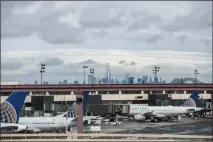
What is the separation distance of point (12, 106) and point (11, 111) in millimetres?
855

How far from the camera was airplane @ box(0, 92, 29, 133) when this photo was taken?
5697 centimetres

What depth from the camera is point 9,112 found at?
5769 cm

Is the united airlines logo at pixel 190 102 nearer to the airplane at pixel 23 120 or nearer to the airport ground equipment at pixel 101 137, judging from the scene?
the airplane at pixel 23 120

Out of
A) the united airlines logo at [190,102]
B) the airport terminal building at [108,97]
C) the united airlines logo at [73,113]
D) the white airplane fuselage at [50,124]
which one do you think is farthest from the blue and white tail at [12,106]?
the united airlines logo at [190,102]

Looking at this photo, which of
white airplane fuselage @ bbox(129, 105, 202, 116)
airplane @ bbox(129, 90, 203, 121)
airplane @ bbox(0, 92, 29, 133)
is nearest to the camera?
airplane @ bbox(0, 92, 29, 133)

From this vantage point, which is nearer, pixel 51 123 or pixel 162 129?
pixel 51 123

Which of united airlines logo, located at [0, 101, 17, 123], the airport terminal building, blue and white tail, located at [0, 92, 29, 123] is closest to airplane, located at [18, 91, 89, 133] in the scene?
united airlines logo, located at [0, 101, 17, 123]

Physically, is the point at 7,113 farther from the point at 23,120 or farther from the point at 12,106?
the point at 23,120

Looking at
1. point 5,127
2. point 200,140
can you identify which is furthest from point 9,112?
point 200,140

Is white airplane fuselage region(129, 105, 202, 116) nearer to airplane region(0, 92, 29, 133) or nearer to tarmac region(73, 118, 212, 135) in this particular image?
tarmac region(73, 118, 212, 135)

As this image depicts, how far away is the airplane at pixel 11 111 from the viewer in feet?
187

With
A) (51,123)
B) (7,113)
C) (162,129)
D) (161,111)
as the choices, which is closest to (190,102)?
(161,111)

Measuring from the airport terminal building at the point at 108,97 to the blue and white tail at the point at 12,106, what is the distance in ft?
95.2

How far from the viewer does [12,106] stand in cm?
5709
